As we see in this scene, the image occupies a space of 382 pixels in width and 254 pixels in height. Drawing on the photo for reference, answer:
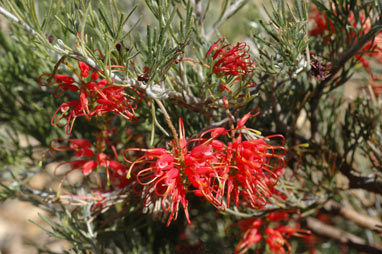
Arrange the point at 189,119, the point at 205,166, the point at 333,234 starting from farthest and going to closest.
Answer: the point at 333,234 < the point at 189,119 < the point at 205,166

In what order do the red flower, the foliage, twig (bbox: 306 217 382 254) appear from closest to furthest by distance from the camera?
the foliage
the red flower
twig (bbox: 306 217 382 254)

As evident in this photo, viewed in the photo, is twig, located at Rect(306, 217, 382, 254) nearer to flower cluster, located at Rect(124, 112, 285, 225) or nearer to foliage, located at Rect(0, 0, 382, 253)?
foliage, located at Rect(0, 0, 382, 253)

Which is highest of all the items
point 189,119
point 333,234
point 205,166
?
point 189,119

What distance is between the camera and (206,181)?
0.53m

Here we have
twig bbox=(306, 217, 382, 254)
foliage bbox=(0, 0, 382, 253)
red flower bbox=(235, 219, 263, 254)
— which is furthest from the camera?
twig bbox=(306, 217, 382, 254)

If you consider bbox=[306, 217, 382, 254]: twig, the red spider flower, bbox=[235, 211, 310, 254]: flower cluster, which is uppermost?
the red spider flower

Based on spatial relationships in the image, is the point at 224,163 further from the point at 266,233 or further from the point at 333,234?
the point at 333,234

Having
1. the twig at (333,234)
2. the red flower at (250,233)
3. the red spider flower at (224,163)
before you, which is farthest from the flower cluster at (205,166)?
the twig at (333,234)

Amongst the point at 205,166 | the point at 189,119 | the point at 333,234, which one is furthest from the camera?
the point at 333,234

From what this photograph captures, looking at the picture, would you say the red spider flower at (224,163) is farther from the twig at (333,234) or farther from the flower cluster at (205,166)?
the twig at (333,234)

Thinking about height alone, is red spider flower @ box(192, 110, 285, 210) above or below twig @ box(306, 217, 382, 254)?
above

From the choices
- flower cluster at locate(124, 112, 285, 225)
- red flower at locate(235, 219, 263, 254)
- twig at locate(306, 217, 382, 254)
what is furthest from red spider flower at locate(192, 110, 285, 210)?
twig at locate(306, 217, 382, 254)

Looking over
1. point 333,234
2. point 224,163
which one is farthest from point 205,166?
point 333,234

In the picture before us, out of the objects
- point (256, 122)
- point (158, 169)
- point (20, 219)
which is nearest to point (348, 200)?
point (256, 122)
